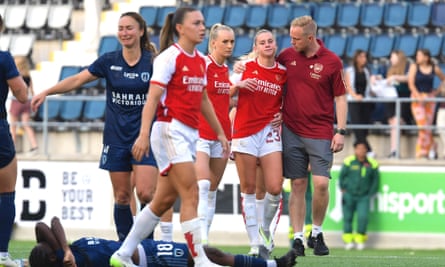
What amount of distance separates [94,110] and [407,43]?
5387 millimetres

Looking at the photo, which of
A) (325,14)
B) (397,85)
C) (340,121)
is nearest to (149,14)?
(325,14)

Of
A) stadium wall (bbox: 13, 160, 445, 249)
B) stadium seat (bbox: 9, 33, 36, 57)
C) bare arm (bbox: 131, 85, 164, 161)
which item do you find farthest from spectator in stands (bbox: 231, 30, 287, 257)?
stadium seat (bbox: 9, 33, 36, 57)

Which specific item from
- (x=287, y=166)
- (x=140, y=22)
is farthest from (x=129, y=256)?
(x=287, y=166)

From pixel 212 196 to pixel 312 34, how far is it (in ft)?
6.27

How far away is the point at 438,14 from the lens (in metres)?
22.4

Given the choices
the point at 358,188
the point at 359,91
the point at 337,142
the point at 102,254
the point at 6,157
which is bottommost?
the point at 358,188

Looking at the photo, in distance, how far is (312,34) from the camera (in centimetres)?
1299

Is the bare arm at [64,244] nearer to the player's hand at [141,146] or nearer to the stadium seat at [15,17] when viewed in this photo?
the player's hand at [141,146]

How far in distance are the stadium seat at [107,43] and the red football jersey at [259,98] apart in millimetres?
10953

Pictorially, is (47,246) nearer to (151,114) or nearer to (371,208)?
(151,114)

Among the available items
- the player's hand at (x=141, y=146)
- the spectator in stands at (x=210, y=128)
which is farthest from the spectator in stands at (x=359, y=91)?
the player's hand at (x=141, y=146)

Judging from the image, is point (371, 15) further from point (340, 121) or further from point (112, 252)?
point (112, 252)

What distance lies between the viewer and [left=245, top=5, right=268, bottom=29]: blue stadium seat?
77.4 feet

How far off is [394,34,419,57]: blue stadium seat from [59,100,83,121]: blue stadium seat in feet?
17.9
